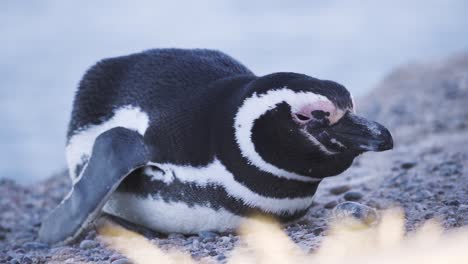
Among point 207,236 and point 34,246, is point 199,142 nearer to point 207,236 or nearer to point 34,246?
point 207,236

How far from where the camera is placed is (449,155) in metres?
4.59

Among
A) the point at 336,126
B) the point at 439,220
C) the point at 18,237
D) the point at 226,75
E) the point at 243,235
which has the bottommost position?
the point at 18,237

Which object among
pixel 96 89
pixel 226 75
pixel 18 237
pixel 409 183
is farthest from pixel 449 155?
pixel 18 237

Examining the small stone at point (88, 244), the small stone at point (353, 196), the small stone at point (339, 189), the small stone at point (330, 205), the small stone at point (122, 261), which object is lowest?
the small stone at point (122, 261)

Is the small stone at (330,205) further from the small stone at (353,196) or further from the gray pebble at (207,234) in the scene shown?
the gray pebble at (207,234)

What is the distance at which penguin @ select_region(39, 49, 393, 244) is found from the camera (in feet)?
9.32

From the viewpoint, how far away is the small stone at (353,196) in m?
3.72

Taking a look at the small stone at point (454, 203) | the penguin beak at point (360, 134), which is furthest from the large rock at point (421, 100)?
the penguin beak at point (360, 134)

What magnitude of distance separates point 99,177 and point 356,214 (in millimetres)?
1113

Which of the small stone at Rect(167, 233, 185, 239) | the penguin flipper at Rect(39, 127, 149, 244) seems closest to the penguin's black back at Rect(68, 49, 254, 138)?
the penguin flipper at Rect(39, 127, 149, 244)

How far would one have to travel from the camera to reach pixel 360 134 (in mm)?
2775

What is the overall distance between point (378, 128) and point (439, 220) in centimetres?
41

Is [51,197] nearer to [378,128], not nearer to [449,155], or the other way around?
[449,155]

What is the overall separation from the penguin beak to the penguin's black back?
0.64 meters
